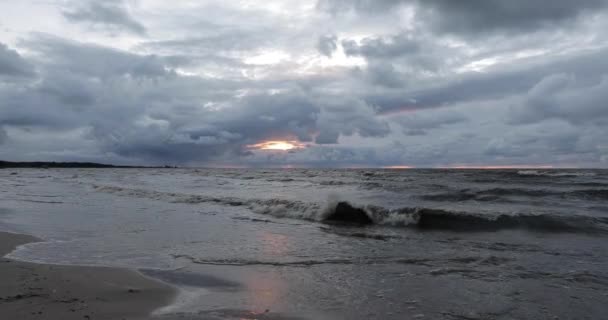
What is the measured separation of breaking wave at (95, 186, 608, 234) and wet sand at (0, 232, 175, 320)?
977cm

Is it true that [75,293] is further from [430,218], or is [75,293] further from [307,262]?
[430,218]

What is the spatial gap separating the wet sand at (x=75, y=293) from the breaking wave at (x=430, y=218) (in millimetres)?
9771

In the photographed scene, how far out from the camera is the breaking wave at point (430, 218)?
13.9 meters

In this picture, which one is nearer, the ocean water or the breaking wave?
the ocean water

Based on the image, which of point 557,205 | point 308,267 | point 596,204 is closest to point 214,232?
point 308,267

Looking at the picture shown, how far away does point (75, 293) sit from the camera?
20.0 ft

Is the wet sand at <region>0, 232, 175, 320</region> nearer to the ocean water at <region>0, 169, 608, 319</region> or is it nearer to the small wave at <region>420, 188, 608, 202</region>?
the ocean water at <region>0, 169, 608, 319</region>

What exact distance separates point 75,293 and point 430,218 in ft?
38.7

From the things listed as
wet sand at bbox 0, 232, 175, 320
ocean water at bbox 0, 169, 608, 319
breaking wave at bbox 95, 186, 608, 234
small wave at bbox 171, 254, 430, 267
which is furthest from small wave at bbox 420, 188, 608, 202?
wet sand at bbox 0, 232, 175, 320

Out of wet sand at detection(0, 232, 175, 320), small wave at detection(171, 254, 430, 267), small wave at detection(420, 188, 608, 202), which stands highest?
small wave at detection(420, 188, 608, 202)

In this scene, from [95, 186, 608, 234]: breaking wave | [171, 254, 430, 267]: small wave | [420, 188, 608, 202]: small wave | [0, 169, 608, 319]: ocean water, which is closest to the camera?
[0, 169, 608, 319]: ocean water

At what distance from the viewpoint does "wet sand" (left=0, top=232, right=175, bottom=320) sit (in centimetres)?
525

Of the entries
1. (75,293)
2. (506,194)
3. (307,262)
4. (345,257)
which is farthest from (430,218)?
(75,293)

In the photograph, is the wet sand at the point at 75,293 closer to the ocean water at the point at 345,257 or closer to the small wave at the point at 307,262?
the ocean water at the point at 345,257
